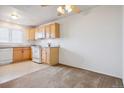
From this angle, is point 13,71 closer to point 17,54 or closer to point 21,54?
point 17,54

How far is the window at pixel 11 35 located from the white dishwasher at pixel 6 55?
0.81 m

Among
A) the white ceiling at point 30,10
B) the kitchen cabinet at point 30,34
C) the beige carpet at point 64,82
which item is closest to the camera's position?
the beige carpet at point 64,82

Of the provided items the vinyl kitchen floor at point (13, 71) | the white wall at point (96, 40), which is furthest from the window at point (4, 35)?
the white wall at point (96, 40)

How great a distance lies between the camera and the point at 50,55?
4148mm

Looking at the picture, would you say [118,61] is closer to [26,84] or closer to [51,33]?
[26,84]

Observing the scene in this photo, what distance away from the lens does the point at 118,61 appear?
2.63 m

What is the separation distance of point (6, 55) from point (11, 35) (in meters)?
1.40

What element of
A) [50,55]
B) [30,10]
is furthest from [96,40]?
[30,10]

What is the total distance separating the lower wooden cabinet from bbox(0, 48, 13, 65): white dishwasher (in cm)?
22

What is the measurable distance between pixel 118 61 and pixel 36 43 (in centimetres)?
484

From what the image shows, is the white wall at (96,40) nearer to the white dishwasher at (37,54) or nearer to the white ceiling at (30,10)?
the white ceiling at (30,10)

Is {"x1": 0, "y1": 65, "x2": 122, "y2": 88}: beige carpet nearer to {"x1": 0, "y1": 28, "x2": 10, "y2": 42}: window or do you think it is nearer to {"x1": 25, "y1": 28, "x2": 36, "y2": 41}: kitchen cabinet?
{"x1": 0, "y1": 28, "x2": 10, "y2": 42}: window

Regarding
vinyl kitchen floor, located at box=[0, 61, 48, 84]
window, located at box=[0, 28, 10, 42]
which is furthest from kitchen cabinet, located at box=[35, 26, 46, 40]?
vinyl kitchen floor, located at box=[0, 61, 48, 84]

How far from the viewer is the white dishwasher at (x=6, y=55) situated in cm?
424
